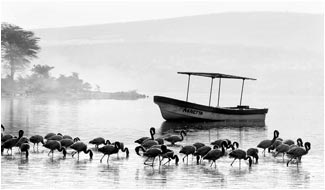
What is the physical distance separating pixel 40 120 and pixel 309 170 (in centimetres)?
3362

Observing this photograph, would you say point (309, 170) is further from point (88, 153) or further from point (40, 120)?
point (40, 120)

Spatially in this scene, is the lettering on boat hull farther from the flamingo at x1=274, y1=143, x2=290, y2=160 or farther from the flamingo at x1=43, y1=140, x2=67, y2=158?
the flamingo at x1=43, y1=140, x2=67, y2=158

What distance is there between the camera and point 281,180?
27.0 meters

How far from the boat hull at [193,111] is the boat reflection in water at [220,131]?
2.23 feet

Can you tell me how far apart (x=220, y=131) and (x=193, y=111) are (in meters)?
8.02

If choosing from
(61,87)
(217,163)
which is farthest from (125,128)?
(61,87)

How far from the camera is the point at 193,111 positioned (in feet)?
193

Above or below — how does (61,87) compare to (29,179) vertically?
above

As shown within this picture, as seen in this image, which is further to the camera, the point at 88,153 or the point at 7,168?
the point at 88,153

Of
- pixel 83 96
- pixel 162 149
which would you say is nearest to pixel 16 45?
pixel 83 96

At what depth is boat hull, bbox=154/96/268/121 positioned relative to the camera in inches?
2311

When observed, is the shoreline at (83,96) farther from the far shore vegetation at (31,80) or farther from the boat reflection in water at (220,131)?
the boat reflection in water at (220,131)

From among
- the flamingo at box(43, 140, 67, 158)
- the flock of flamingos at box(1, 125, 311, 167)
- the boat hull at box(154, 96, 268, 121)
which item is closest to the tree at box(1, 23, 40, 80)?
the boat hull at box(154, 96, 268, 121)

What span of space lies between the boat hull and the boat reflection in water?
26.8 inches
